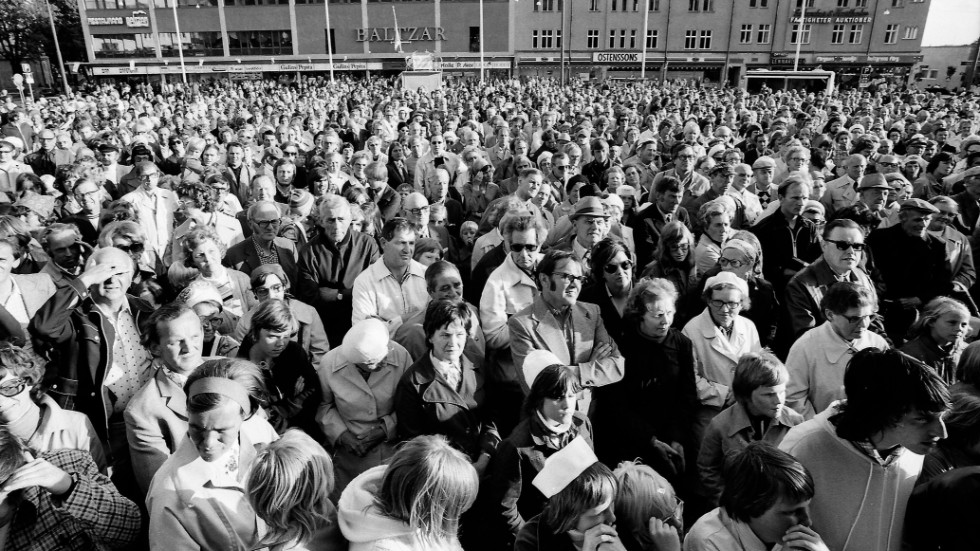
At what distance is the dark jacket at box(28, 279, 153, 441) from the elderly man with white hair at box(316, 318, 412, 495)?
1.21 metres

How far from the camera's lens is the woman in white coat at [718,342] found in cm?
340

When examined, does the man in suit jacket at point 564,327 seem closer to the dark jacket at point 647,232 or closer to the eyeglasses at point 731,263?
the eyeglasses at point 731,263

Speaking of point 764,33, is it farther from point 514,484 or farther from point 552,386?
point 514,484

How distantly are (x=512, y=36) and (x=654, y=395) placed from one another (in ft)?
164

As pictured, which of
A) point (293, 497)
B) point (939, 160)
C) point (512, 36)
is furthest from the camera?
point (512, 36)

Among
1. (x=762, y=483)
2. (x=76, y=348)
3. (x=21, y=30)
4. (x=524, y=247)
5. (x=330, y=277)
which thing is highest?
(x=21, y=30)

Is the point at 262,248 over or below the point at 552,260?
below

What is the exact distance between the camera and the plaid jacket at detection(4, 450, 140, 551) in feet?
6.87

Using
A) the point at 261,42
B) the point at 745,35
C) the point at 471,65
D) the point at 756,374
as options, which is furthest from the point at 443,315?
the point at 745,35

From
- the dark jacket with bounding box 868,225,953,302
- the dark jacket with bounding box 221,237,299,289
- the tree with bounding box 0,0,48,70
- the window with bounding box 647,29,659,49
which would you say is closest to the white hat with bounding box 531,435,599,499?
the dark jacket with bounding box 221,237,299,289

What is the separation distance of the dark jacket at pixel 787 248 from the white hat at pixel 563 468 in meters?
3.61

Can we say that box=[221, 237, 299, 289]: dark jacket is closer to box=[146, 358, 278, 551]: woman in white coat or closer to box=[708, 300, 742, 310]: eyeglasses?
box=[146, 358, 278, 551]: woman in white coat

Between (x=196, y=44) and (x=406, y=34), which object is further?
(x=196, y=44)

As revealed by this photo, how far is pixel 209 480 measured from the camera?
7.32ft
